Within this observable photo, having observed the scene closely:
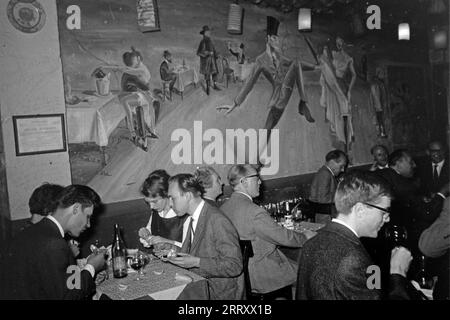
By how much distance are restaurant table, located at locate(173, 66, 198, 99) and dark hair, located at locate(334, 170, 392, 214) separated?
10.7 feet

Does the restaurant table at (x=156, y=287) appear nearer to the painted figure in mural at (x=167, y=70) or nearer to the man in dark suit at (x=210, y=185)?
the man in dark suit at (x=210, y=185)

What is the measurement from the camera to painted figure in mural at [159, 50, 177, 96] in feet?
15.0

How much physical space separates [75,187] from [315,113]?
4.73 m

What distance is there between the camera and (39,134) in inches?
149

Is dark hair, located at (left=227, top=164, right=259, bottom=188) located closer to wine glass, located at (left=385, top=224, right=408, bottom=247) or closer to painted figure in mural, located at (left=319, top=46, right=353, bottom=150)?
wine glass, located at (left=385, top=224, right=408, bottom=247)

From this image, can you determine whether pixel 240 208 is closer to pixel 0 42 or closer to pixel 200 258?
pixel 200 258

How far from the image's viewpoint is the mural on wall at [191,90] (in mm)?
4086

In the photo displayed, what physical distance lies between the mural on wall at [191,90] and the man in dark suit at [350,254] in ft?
9.81

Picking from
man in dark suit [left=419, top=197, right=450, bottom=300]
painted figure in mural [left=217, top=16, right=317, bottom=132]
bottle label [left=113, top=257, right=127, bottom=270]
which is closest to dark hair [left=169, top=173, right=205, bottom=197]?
bottle label [left=113, top=257, right=127, bottom=270]

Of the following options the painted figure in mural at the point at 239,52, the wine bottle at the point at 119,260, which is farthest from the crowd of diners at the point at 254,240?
the painted figure in mural at the point at 239,52

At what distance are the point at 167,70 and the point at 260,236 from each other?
253 cm

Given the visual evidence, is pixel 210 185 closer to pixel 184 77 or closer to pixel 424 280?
pixel 184 77

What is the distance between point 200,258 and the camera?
250 cm

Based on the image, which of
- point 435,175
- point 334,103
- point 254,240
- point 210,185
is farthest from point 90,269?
point 334,103
